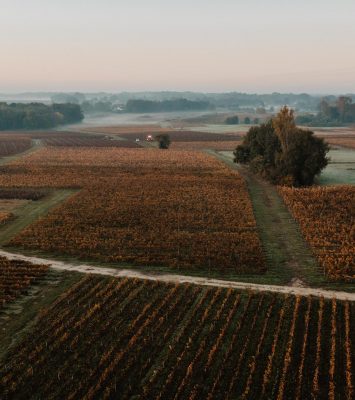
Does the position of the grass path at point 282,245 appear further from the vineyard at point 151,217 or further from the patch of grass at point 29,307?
the patch of grass at point 29,307

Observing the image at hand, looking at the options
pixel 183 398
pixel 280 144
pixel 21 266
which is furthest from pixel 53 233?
pixel 280 144

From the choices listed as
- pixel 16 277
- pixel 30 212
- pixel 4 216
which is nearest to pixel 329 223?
pixel 16 277

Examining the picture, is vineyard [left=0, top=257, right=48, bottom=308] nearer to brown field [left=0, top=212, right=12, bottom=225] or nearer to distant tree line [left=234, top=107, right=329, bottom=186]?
brown field [left=0, top=212, right=12, bottom=225]

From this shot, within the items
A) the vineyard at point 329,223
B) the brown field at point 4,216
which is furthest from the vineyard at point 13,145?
the vineyard at point 329,223

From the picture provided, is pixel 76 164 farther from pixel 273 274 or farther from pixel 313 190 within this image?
pixel 273 274

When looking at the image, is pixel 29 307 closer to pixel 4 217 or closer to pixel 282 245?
pixel 282 245

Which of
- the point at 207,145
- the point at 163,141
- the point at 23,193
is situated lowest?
the point at 207,145

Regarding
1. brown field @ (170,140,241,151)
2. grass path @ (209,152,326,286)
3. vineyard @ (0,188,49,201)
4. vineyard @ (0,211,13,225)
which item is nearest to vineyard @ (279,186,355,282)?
grass path @ (209,152,326,286)
